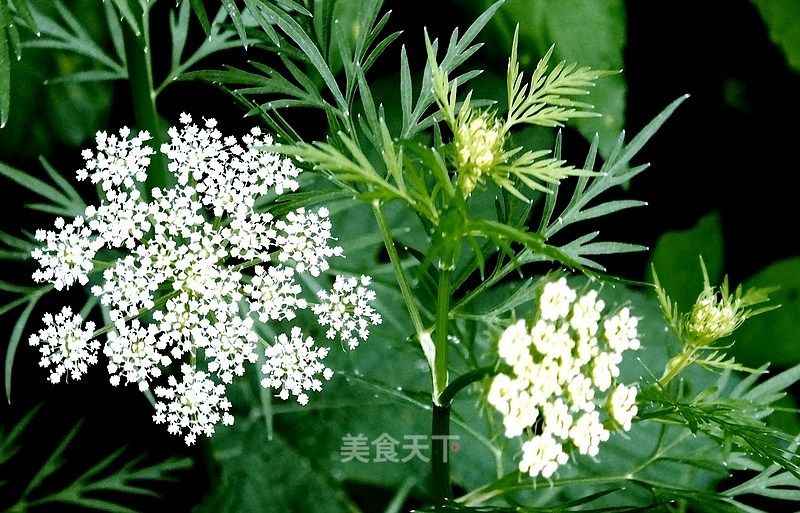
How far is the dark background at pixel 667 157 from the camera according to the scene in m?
1.09

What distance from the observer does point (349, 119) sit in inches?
28.9

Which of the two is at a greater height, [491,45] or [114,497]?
[491,45]

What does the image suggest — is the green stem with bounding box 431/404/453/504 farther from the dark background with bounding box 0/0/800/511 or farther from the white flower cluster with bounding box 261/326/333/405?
the dark background with bounding box 0/0/800/511

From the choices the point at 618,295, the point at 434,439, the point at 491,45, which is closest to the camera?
the point at 434,439

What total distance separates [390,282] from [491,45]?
0.36 meters

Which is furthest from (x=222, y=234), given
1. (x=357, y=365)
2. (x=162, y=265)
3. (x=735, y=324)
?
(x=357, y=365)

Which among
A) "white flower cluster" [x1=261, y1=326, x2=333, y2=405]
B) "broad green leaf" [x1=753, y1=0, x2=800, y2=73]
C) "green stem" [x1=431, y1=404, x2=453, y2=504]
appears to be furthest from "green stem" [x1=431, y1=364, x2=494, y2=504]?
"broad green leaf" [x1=753, y1=0, x2=800, y2=73]

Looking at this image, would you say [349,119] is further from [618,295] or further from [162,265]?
[618,295]

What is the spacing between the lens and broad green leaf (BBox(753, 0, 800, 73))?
1106mm

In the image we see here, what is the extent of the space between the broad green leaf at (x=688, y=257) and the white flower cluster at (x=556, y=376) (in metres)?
0.78

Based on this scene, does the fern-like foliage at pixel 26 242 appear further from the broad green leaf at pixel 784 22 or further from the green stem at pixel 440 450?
the broad green leaf at pixel 784 22

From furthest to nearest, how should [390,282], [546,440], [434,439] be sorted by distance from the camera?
[390,282] < [434,439] < [546,440]

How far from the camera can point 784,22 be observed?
3.64 ft

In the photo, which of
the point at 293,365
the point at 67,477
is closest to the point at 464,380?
the point at 293,365
